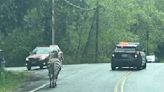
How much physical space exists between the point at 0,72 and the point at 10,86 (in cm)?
432

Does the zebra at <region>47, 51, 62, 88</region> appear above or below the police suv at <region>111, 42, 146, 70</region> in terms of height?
above

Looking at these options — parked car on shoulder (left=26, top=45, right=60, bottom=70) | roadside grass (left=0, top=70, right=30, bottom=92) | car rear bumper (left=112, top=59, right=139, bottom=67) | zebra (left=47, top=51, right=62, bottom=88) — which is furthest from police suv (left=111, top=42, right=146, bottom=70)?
zebra (left=47, top=51, right=62, bottom=88)

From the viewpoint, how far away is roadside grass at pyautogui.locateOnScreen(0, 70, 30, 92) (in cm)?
2338

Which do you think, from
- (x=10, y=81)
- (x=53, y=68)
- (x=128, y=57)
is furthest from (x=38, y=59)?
(x=53, y=68)

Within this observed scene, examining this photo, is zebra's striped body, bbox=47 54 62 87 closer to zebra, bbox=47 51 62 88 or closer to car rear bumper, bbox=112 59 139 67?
zebra, bbox=47 51 62 88

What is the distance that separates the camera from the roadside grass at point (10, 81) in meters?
23.4

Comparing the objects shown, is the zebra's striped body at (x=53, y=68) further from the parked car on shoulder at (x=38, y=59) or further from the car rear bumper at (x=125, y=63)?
the parked car on shoulder at (x=38, y=59)

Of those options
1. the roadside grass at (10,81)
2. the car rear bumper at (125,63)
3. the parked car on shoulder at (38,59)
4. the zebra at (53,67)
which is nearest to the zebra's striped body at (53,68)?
the zebra at (53,67)

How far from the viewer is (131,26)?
334 ft

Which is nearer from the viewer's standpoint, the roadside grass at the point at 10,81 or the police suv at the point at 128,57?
the roadside grass at the point at 10,81

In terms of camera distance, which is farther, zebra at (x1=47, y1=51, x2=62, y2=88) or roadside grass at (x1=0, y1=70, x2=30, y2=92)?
roadside grass at (x1=0, y1=70, x2=30, y2=92)

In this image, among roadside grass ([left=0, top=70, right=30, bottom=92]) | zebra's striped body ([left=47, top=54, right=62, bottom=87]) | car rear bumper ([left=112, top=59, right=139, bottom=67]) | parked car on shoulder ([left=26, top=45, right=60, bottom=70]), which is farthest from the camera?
parked car on shoulder ([left=26, top=45, right=60, bottom=70])

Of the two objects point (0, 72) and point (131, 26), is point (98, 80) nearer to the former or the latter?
point (0, 72)

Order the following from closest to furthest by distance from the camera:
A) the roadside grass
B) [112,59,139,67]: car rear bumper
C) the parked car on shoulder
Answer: the roadside grass, [112,59,139,67]: car rear bumper, the parked car on shoulder
